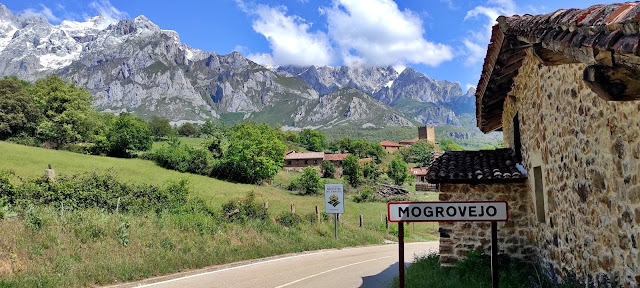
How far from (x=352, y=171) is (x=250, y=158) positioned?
2116 cm

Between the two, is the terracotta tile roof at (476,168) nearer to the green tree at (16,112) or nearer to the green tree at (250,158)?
the green tree at (250,158)

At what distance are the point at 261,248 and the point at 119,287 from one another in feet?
21.3

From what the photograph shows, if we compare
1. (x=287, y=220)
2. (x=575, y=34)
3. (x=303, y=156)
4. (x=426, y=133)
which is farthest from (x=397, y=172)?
(x=426, y=133)

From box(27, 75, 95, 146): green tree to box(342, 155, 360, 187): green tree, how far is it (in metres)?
40.9

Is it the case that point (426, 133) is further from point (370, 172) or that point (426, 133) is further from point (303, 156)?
point (370, 172)

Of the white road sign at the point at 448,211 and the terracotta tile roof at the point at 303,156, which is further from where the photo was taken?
the terracotta tile roof at the point at 303,156

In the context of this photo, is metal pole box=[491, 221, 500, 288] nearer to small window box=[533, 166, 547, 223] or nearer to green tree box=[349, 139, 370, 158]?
small window box=[533, 166, 547, 223]

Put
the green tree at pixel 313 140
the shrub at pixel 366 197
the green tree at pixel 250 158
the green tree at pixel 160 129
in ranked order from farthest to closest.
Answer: the green tree at pixel 313 140
the green tree at pixel 160 129
the green tree at pixel 250 158
the shrub at pixel 366 197

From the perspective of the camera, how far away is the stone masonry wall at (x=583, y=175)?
436 centimetres

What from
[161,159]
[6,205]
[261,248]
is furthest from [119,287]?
[161,159]

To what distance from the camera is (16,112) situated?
55.0m

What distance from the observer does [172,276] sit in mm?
10969

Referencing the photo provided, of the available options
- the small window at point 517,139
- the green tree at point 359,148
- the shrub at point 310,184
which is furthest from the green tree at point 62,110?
the green tree at point 359,148

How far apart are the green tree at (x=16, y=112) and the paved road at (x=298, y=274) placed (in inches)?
2174
